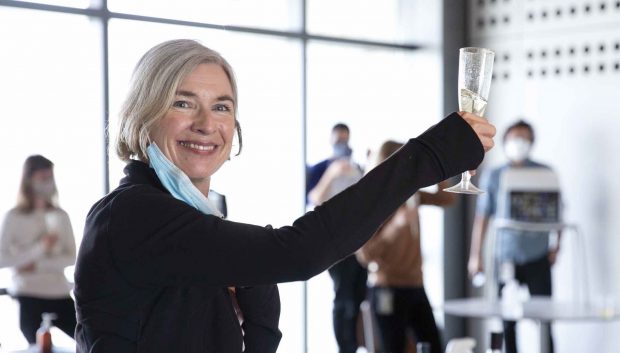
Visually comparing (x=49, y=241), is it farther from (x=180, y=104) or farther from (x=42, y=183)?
(x=180, y=104)

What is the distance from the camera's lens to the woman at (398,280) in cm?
457

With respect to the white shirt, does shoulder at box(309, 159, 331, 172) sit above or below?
above

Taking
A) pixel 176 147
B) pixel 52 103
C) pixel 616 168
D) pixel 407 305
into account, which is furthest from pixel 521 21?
pixel 176 147

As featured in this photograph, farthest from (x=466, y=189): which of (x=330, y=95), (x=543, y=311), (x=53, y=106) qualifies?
(x=330, y=95)

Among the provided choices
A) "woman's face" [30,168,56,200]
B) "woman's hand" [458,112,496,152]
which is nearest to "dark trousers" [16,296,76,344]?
"woman's face" [30,168,56,200]

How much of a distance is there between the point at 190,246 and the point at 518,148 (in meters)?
4.66

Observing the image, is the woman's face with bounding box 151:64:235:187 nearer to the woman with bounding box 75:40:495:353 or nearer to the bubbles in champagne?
the woman with bounding box 75:40:495:353

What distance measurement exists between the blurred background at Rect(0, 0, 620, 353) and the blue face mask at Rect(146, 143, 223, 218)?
3.21 m

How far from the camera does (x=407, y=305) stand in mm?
4629

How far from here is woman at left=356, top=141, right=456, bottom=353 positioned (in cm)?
457

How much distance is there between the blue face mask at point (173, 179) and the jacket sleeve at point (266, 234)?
116 millimetres

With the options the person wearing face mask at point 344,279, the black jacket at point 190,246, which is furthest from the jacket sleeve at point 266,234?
the person wearing face mask at point 344,279

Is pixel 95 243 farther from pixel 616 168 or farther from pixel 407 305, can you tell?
pixel 616 168

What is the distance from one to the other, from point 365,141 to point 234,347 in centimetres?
485
